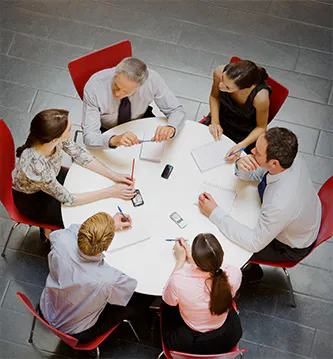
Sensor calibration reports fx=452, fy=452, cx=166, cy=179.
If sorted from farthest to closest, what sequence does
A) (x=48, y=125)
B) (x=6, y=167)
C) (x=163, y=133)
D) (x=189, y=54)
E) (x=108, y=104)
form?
(x=189, y=54)
(x=108, y=104)
(x=163, y=133)
(x=6, y=167)
(x=48, y=125)

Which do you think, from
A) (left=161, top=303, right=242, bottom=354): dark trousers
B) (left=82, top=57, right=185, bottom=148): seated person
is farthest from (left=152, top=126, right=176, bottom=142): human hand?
(left=161, top=303, right=242, bottom=354): dark trousers

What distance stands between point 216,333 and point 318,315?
3.80 ft

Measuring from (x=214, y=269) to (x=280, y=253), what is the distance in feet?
2.62

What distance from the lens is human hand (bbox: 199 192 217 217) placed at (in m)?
2.72

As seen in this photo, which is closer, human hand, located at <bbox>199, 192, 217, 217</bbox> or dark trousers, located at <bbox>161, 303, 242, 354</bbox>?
dark trousers, located at <bbox>161, 303, 242, 354</bbox>

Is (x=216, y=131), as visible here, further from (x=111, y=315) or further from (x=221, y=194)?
(x=111, y=315)

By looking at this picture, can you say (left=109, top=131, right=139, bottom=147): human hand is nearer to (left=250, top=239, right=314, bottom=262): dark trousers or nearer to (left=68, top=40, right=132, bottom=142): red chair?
(left=68, top=40, right=132, bottom=142): red chair

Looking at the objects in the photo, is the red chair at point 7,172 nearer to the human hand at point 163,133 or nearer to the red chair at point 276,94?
the human hand at point 163,133

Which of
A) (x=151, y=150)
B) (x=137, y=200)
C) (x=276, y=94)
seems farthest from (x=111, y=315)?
(x=276, y=94)

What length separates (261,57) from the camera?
14.2 ft

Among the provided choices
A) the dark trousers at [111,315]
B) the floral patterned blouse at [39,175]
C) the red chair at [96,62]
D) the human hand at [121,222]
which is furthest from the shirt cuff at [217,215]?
the red chair at [96,62]

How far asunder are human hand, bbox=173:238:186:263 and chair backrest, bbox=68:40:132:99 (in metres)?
1.37

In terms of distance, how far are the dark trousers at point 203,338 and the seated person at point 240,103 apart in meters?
1.06

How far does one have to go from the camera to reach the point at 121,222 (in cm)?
263
